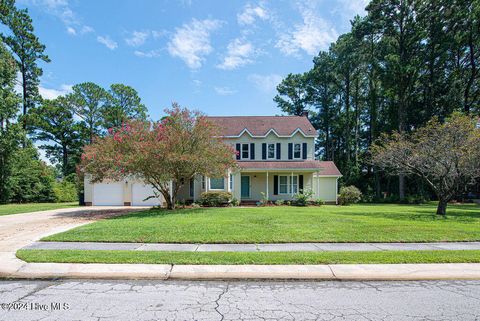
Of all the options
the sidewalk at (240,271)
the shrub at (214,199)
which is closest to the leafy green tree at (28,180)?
the shrub at (214,199)

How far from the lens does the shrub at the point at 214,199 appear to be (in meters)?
19.7

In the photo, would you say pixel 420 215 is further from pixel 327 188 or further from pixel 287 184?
pixel 287 184

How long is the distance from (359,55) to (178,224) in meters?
35.1

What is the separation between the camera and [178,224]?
Answer: 1060cm

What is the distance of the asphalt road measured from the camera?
3.79 m

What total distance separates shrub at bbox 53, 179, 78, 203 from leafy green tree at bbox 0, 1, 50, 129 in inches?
456

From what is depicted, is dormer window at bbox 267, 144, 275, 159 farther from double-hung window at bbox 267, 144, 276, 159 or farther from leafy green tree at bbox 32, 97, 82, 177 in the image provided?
leafy green tree at bbox 32, 97, 82, 177

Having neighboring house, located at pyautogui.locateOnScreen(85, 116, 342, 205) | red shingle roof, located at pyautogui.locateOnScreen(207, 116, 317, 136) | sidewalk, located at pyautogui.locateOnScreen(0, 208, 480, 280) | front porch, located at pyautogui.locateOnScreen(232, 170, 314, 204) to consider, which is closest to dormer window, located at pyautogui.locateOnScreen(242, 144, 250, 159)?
neighboring house, located at pyautogui.locateOnScreen(85, 116, 342, 205)

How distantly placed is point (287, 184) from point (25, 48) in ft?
121

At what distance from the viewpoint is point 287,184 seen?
23438 mm

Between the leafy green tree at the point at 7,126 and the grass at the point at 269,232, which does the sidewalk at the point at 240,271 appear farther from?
the leafy green tree at the point at 7,126

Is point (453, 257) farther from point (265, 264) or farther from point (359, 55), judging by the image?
point (359, 55)

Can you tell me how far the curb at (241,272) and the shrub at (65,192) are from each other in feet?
87.7

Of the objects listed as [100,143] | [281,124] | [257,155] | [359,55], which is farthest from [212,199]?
[359,55]
